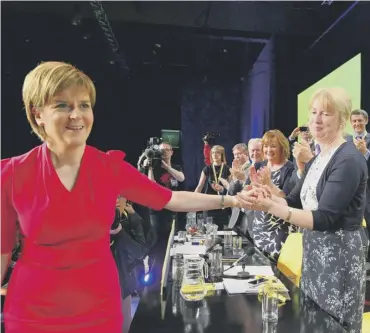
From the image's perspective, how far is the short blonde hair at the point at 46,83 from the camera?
99 cm

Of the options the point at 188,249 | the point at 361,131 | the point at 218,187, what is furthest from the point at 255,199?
the point at 218,187

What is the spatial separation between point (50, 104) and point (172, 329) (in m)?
0.79

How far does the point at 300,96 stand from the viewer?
633 centimetres

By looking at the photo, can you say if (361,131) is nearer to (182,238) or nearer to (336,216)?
(182,238)

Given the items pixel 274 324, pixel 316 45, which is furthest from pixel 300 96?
pixel 274 324

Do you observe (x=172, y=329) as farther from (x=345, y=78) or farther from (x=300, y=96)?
(x=300, y=96)

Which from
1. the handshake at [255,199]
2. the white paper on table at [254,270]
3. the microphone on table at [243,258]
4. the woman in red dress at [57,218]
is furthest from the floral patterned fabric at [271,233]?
the woman in red dress at [57,218]

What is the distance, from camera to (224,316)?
131cm

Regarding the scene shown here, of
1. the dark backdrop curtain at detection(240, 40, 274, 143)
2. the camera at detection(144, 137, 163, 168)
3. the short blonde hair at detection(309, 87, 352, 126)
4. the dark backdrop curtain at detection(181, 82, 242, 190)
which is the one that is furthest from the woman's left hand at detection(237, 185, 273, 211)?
the dark backdrop curtain at detection(181, 82, 242, 190)

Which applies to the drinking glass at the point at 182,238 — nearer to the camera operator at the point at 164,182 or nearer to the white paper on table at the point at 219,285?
the camera operator at the point at 164,182

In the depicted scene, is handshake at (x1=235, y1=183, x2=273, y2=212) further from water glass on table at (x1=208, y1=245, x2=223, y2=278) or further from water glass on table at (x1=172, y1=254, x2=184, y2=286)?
water glass on table at (x1=172, y1=254, x2=184, y2=286)

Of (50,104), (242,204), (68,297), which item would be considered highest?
(50,104)

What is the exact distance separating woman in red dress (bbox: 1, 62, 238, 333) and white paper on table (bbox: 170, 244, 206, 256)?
1.24 m

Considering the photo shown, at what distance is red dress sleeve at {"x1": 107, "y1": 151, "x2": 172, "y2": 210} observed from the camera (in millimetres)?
1146
